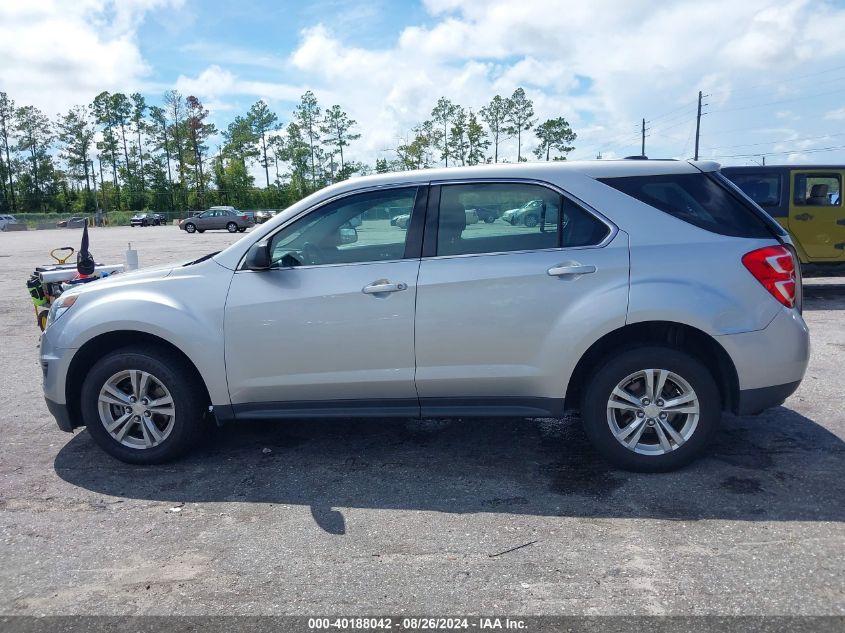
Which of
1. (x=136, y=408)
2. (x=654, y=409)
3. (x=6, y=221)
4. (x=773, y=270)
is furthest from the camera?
(x=6, y=221)

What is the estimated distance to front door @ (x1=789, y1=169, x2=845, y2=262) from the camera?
10123 mm

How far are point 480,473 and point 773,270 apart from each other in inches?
83.3

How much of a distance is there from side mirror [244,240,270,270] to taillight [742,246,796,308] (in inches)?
112

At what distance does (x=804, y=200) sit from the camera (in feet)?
33.3

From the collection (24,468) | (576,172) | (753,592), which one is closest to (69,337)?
(24,468)

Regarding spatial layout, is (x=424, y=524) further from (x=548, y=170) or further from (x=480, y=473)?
(x=548, y=170)

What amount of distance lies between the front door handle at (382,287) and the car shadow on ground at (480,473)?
1.17 metres

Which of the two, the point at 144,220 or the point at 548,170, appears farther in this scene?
the point at 144,220

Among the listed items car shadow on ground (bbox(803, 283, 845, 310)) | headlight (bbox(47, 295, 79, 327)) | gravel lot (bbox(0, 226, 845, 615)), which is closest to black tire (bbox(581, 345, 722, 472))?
gravel lot (bbox(0, 226, 845, 615))

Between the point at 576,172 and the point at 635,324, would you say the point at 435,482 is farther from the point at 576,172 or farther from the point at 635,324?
the point at 576,172

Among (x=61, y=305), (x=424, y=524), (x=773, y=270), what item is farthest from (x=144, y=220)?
(x=773, y=270)

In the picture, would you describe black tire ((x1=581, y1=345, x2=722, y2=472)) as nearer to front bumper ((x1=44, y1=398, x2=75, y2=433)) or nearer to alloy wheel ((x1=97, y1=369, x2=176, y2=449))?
alloy wheel ((x1=97, y1=369, x2=176, y2=449))

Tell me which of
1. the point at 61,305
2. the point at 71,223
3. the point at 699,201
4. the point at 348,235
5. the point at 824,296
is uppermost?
the point at 699,201

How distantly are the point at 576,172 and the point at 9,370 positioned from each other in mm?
6393
